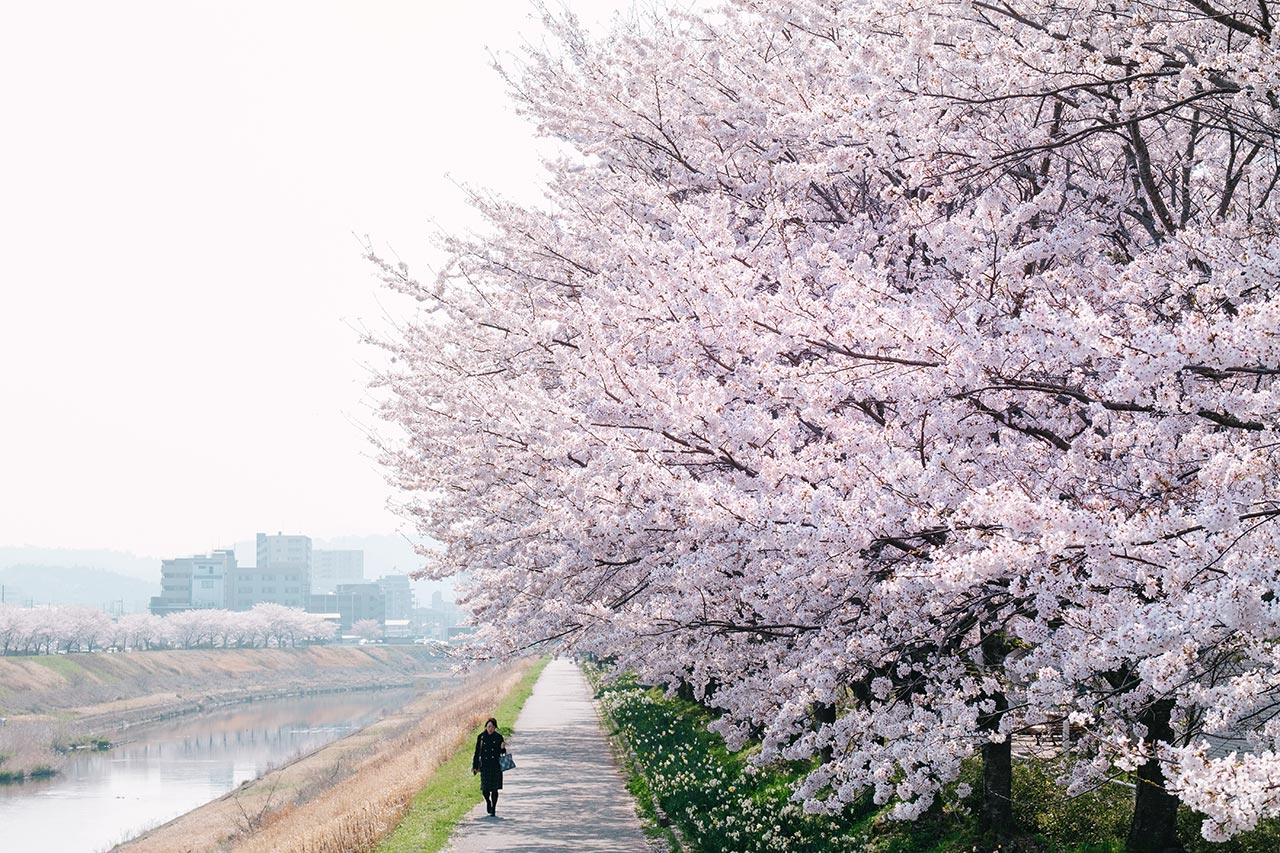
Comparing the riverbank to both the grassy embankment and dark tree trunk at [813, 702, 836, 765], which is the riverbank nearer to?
the grassy embankment

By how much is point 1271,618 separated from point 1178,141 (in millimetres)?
6308

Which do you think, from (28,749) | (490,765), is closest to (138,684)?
(28,749)

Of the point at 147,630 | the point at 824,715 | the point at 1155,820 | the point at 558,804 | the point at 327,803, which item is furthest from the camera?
the point at 147,630

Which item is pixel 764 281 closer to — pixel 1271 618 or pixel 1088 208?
Result: pixel 1088 208

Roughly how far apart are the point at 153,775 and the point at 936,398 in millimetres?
55252

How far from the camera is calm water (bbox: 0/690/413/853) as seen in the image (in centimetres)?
3825

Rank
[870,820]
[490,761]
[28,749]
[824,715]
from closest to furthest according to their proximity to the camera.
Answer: [870,820], [824,715], [490,761], [28,749]

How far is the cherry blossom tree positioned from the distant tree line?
111165 millimetres

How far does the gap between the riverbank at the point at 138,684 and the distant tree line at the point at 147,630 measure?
7.46 meters

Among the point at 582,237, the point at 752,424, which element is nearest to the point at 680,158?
the point at 582,237

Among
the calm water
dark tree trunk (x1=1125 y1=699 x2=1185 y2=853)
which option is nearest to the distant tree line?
the calm water

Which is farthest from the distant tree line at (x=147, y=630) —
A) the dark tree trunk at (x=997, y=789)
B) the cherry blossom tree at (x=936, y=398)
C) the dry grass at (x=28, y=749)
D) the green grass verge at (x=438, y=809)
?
the dark tree trunk at (x=997, y=789)

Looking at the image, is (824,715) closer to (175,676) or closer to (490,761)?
(490,761)

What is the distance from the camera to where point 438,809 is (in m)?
16.3
